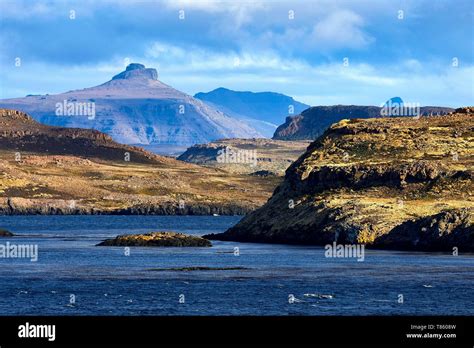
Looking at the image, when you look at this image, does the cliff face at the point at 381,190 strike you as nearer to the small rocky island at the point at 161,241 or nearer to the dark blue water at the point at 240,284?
the dark blue water at the point at 240,284

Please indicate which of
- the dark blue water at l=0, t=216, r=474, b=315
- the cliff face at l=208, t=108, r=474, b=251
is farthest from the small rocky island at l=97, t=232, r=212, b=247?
the dark blue water at l=0, t=216, r=474, b=315

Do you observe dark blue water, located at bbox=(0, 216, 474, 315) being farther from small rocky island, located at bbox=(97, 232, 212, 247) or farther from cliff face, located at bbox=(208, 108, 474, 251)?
small rocky island, located at bbox=(97, 232, 212, 247)

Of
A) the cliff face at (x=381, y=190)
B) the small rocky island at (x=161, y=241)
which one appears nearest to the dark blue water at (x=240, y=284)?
the cliff face at (x=381, y=190)

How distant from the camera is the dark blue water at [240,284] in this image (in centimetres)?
7031

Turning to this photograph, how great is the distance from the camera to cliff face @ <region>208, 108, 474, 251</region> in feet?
414

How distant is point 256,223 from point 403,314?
84.8m

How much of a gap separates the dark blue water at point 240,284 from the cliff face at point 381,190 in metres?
4.95

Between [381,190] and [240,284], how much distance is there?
192 feet

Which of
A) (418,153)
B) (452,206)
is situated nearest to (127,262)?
(452,206)

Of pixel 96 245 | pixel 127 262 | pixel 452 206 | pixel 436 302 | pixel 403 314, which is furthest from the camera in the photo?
pixel 96 245

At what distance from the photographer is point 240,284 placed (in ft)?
282

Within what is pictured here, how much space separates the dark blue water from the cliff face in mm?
4953

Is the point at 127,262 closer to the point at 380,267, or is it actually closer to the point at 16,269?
the point at 16,269

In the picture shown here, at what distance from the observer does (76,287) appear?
83.6 m
